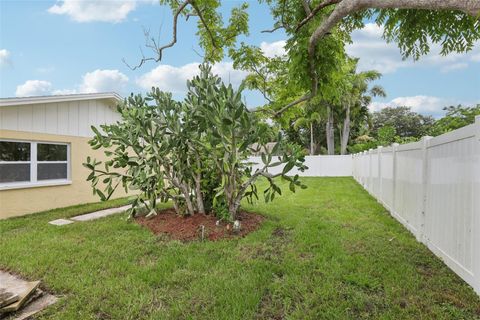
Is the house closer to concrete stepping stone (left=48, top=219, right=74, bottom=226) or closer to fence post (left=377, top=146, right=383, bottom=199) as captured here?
concrete stepping stone (left=48, top=219, right=74, bottom=226)

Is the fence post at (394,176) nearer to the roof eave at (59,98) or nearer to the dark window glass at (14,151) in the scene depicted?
the roof eave at (59,98)

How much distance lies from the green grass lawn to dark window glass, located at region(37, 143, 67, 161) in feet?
9.72

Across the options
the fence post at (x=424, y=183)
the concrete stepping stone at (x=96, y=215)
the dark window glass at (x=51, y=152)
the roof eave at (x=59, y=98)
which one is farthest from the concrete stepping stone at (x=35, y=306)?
the dark window glass at (x=51, y=152)

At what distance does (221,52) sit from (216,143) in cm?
481

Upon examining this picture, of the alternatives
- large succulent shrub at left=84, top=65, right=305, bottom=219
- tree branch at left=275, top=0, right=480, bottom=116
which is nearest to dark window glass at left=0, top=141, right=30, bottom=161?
large succulent shrub at left=84, top=65, right=305, bottom=219

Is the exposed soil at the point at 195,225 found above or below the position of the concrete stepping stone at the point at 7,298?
above

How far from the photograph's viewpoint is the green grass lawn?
2.62 m

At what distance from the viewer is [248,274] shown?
3316 millimetres

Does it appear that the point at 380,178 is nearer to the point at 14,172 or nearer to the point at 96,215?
the point at 96,215

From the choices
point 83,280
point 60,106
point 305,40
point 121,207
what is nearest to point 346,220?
point 305,40

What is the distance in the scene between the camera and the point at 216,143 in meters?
4.74

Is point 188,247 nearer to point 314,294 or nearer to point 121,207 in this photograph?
point 314,294

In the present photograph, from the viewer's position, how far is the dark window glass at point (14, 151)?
22.8ft

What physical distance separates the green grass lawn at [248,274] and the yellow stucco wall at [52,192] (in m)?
2.00
